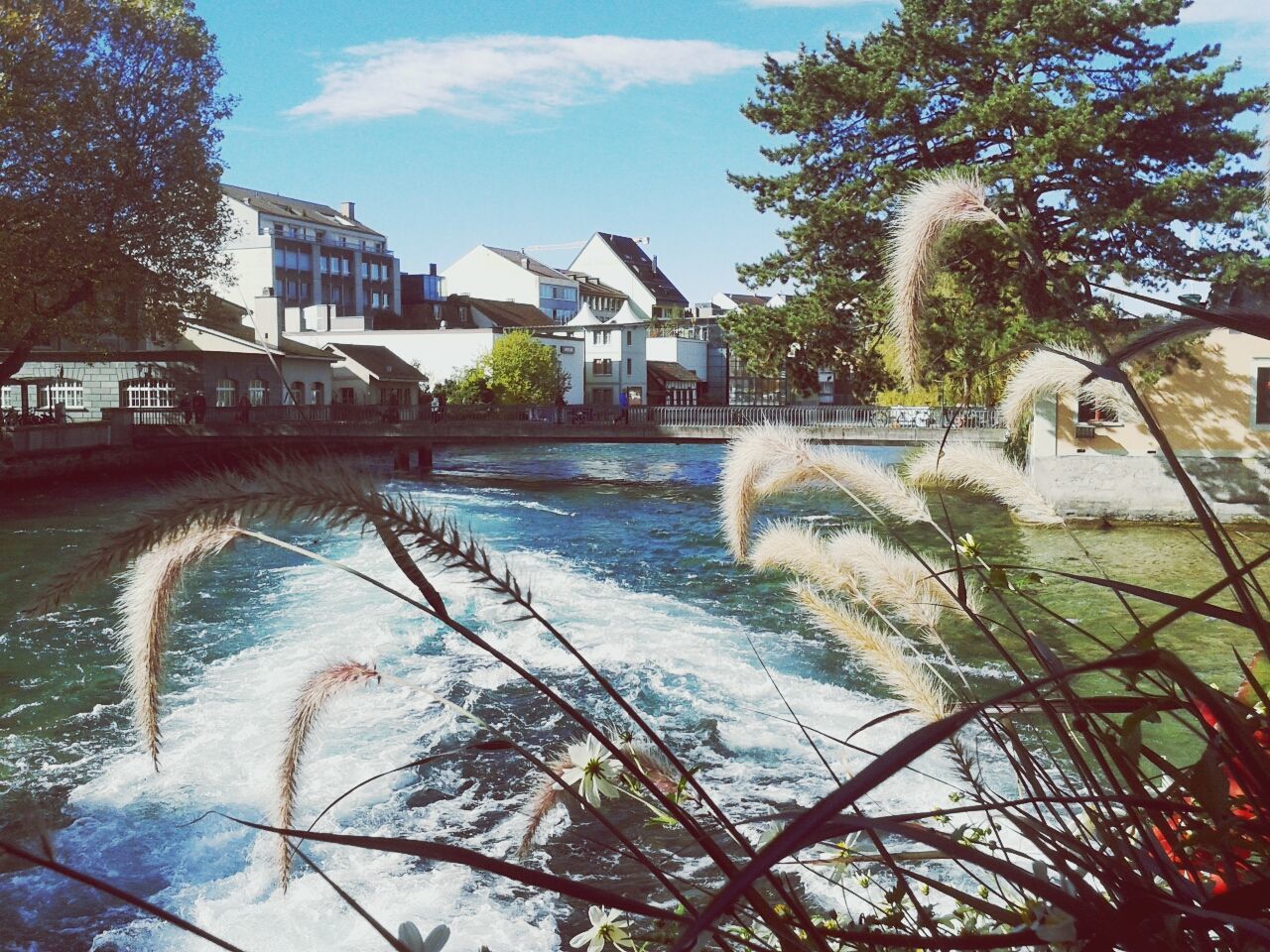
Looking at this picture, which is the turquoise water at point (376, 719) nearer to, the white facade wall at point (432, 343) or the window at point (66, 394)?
the window at point (66, 394)

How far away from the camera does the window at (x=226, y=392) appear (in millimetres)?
41844

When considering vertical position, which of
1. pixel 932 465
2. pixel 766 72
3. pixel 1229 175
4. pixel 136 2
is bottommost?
pixel 932 465

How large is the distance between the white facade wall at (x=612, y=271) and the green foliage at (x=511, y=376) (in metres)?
28.6

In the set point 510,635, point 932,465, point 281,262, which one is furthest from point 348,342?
point 932,465

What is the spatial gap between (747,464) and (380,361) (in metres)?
51.0

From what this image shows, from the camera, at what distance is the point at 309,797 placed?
7.51 metres

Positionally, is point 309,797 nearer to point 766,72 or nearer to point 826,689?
point 826,689

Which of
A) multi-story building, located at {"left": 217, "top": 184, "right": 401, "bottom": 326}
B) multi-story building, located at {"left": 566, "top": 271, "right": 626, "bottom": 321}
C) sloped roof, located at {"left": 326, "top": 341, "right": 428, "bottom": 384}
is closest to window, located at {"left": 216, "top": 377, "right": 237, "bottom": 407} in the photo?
sloped roof, located at {"left": 326, "top": 341, "right": 428, "bottom": 384}

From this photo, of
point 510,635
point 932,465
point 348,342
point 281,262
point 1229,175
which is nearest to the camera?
point 932,465

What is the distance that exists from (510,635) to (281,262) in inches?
2406

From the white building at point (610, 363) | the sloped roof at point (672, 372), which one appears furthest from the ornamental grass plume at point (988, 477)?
the sloped roof at point (672, 372)

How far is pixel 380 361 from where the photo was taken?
52031mm

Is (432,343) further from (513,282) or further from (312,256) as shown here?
(513,282)

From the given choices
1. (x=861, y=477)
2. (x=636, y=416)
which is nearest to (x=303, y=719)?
(x=861, y=477)
